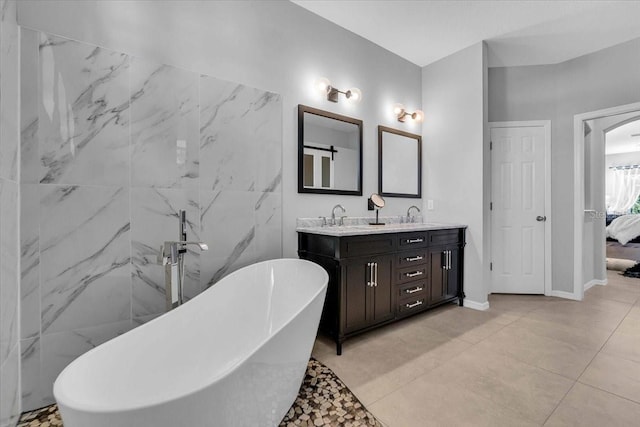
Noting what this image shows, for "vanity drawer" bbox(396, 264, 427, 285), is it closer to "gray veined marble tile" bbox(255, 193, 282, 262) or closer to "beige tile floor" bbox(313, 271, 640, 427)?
"beige tile floor" bbox(313, 271, 640, 427)

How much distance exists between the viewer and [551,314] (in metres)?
2.90

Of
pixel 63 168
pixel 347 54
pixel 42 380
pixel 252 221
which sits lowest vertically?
pixel 42 380

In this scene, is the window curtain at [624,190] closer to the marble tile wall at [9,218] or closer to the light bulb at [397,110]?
the light bulb at [397,110]

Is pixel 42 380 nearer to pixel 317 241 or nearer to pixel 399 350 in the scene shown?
pixel 317 241

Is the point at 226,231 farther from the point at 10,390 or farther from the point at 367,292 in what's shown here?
the point at 10,390

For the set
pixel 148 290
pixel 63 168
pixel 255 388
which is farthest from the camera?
pixel 148 290

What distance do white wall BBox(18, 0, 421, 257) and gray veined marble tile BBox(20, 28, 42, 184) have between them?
4.8 inches

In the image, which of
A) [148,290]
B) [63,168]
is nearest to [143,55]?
[63,168]

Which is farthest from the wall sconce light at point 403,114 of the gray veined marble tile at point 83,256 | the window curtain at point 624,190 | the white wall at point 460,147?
the window curtain at point 624,190

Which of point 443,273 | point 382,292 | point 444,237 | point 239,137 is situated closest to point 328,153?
point 239,137

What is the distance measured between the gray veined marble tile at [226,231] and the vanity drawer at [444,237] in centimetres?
170

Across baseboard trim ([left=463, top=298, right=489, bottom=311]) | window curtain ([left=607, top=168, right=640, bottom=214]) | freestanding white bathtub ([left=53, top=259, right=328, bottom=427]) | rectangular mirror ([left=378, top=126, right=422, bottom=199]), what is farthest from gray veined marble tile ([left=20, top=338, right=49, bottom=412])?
window curtain ([left=607, top=168, right=640, bottom=214])

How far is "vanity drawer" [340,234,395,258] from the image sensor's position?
218 cm

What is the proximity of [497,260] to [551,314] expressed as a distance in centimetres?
86
